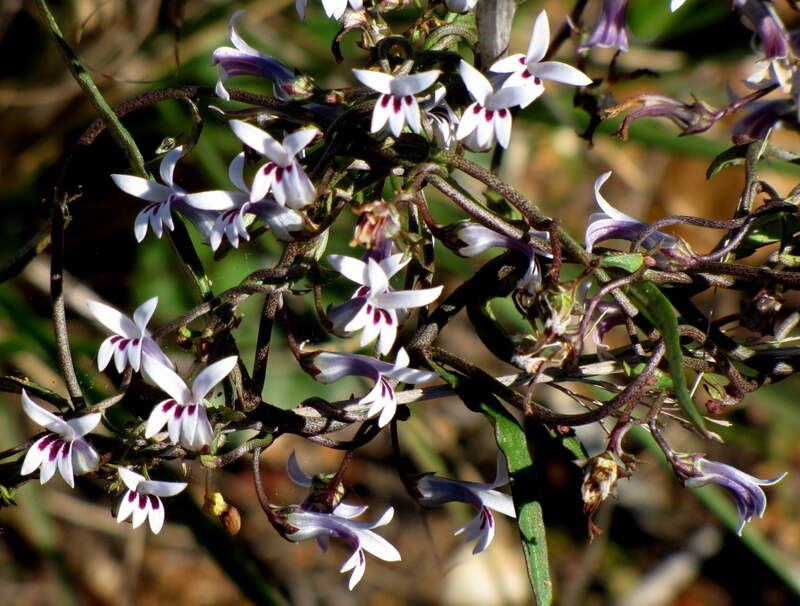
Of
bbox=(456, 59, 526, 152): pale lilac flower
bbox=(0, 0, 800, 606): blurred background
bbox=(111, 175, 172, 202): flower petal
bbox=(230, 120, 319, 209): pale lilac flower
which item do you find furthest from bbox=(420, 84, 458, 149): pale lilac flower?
bbox=(0, 0, 800, 606): blurred background

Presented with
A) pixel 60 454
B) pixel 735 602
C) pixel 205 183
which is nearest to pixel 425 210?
pixel 60 454

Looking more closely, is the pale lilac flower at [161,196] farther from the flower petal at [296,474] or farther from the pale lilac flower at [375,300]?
the flower petal at [296,474]

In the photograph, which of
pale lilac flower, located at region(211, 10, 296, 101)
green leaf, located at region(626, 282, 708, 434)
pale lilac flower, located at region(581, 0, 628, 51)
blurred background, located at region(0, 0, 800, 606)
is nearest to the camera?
green leaf, located at region(626, 282, 708, 434)

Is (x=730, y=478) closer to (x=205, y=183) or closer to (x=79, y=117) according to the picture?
(x=205, y=183)

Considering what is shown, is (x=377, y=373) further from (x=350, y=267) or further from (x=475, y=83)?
(x=475, y=83)

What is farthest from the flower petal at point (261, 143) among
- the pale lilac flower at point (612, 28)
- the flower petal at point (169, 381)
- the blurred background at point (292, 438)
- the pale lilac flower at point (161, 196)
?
the blurred background at point (292, 438)

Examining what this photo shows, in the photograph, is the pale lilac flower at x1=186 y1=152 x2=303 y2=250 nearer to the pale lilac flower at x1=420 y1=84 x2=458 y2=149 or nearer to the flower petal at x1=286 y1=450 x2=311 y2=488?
the pale lilac flower at x1=420 y1=84 x2=458 y2=149

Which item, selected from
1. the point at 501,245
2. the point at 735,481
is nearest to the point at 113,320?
the point at 501,245
